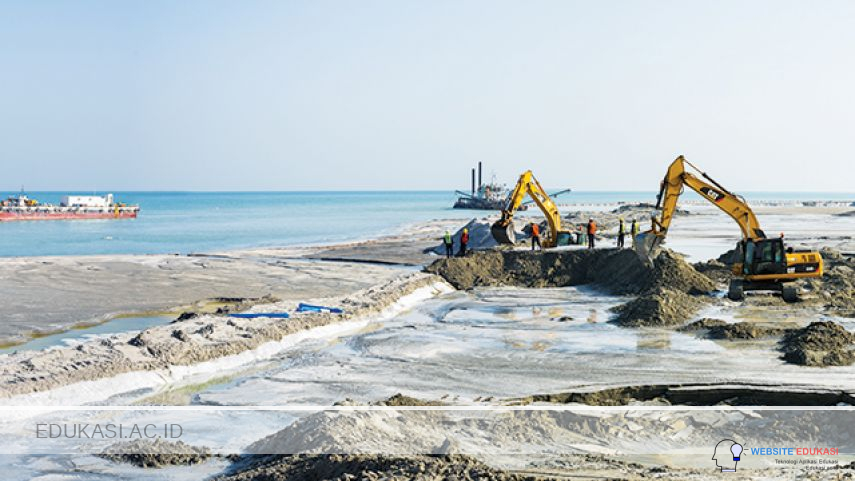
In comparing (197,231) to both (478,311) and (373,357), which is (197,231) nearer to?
(478,311)

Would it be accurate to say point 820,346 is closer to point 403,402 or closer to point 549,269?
point 403,402

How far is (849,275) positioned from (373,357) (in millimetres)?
15365

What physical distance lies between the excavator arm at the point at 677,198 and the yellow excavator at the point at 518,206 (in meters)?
5.06

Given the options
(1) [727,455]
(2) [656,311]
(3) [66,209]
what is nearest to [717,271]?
(2) [656,311]

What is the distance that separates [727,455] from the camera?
871 centimetres

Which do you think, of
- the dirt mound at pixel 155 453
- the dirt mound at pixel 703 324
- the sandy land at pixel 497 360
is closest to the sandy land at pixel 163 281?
the sandy land at pixel 497 360

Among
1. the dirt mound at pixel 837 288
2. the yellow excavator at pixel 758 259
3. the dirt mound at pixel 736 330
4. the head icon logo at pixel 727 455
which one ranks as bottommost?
the head icon logo at pixel 727 455

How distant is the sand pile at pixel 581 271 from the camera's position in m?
21.5

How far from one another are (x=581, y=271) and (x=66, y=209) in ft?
209

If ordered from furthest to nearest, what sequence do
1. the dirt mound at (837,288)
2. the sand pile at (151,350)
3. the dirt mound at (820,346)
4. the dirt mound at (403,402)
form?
the dirt mound at (837,288)
the dirt mound at (820,346)
the sand pile at (151,350)
the dirt mound at (403,402)

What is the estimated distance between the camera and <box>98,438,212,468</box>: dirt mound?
8.45 metres

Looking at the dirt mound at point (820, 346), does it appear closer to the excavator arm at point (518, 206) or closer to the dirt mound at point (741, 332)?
the dirt mound at point (741, 332)

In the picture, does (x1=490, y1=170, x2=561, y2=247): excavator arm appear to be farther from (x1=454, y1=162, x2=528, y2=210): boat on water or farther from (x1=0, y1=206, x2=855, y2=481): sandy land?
(x1=454, y1=162, x2=528, y2=210): boat on water

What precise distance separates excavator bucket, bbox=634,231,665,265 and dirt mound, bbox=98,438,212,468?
53.5 ft
